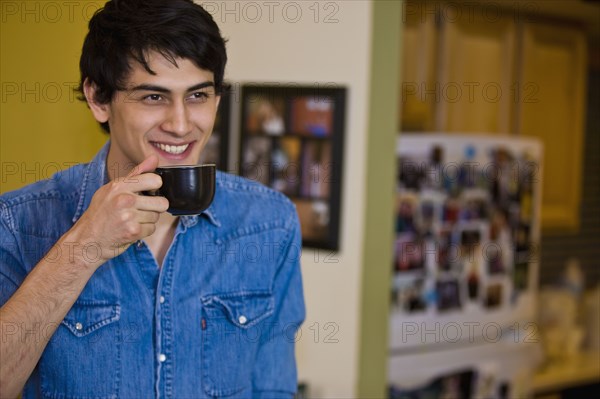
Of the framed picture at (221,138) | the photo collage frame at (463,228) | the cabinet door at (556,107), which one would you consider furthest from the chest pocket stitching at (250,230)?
the cabinet door at (556,107)

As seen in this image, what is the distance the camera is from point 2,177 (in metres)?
0.75

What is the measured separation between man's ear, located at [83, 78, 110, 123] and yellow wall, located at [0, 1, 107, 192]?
0.01 meters

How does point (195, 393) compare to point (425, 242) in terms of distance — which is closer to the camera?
point (195, 393)

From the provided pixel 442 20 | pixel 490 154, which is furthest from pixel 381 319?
pixel 442 20

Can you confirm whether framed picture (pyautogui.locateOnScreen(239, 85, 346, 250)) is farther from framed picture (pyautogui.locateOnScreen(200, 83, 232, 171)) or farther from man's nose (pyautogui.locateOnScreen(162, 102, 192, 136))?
man's nose (pyautogui.locateOnScreen(162, 102, 192, 136))

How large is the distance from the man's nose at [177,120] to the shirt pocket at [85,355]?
8.5 inches

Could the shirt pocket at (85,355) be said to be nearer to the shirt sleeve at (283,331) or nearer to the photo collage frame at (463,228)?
the shirt sleeve at (283,331)

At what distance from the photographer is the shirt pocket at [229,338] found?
88cm

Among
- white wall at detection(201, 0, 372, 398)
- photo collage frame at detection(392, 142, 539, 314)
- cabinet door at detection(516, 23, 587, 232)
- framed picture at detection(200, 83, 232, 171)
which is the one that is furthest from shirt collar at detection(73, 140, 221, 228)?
cabinet door at detection(516, 23, 587, 232)

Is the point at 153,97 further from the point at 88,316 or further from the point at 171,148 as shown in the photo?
the point at 88,316

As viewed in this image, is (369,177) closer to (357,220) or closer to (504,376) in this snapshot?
(357,220)

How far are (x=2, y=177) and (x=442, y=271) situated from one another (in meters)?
1.68

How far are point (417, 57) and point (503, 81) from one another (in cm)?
54

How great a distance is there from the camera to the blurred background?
0.77 meters
